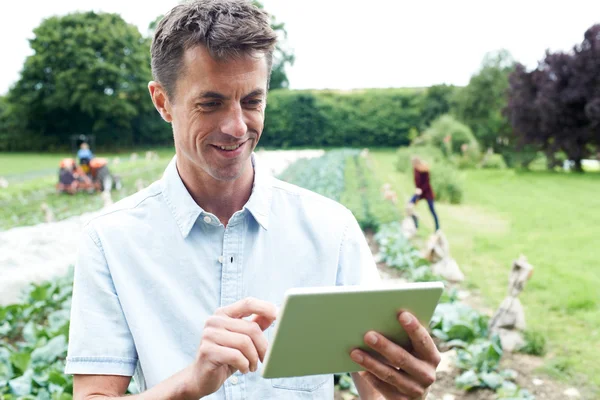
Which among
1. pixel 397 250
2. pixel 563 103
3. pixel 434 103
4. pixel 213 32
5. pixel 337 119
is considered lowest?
pixel 397 250

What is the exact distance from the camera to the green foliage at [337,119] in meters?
38.6

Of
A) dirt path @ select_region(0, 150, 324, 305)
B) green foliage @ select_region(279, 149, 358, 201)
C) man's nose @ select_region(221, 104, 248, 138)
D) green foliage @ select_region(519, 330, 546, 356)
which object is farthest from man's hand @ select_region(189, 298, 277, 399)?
green foliage @ select_region(279, 149, 358, 201)

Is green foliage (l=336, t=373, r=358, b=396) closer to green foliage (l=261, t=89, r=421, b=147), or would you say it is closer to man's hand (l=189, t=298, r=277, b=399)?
man's hand (l=189, t=298, r=277, b=399)

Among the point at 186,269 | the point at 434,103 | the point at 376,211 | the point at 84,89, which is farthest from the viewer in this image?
the point at 84,89

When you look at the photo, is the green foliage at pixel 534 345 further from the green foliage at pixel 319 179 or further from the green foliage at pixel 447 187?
the green foliage at pixel 447 187

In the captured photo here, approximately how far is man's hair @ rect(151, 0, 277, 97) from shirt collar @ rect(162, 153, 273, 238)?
26 cm

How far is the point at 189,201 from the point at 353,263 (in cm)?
50

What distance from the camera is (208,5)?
1.46m

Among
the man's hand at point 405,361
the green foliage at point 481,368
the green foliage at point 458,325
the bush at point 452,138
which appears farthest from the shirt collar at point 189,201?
the bush at point 452,138

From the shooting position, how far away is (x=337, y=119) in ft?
128

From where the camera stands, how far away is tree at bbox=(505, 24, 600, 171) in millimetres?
20969

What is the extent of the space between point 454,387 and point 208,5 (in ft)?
11.2

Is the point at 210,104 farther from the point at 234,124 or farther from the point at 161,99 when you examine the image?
the point at 161,99

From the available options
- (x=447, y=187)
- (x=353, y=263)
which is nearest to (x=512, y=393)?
(x=353, y=263)
